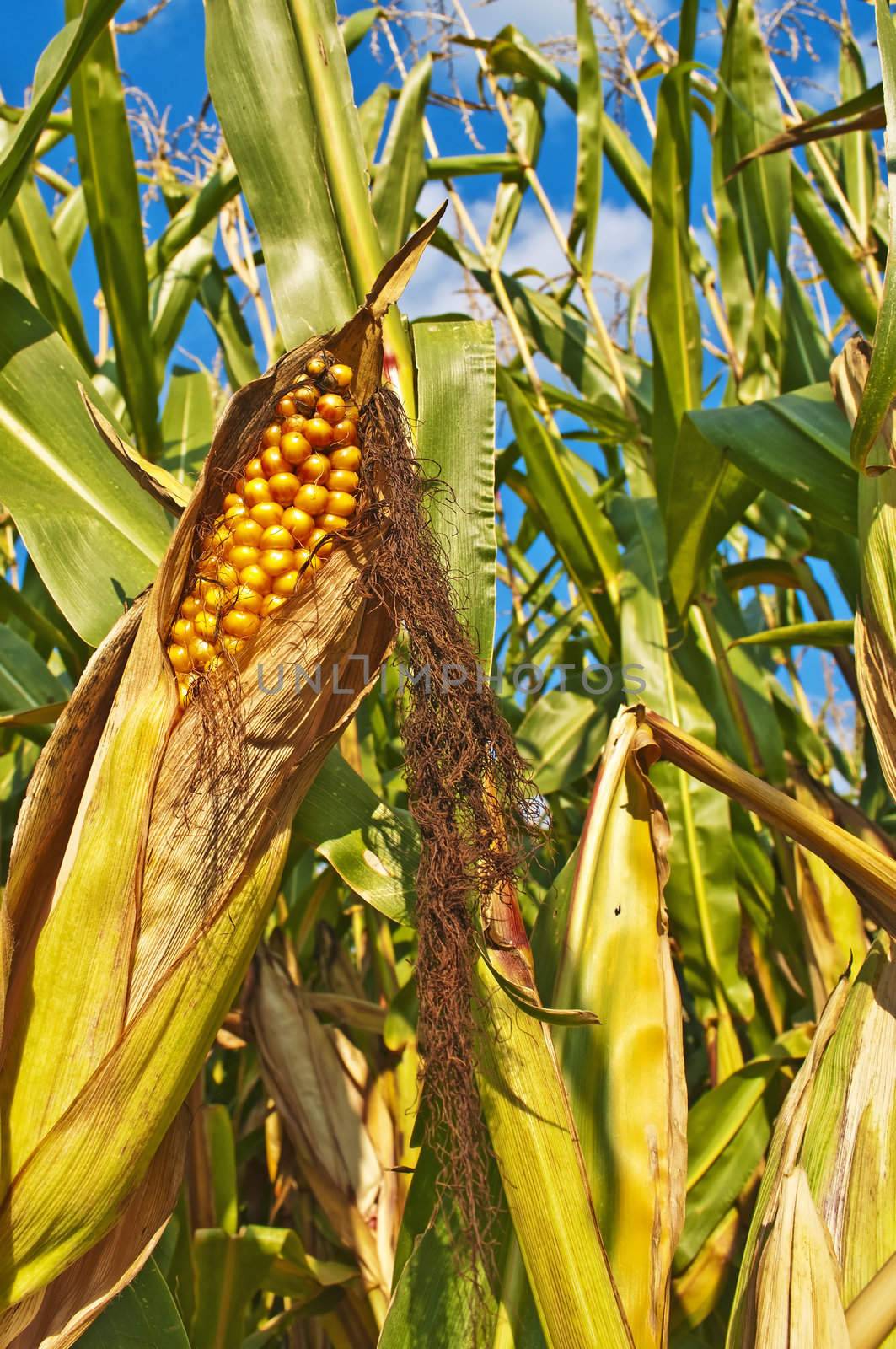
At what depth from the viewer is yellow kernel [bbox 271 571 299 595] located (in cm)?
101

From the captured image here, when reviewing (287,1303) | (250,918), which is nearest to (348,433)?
(250,918)

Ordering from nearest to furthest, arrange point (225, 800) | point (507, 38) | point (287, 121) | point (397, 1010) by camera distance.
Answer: point (225, 800) < point (287, 121) < point (397, 1010) < point (507, 38)

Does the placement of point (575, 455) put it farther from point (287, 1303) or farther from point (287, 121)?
point (287, 1303)

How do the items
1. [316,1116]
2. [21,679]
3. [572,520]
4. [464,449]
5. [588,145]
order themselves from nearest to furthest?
[464,449] < [21,679] < [316,1116] < [572,520] < [588,145]

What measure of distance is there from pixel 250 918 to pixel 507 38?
2.43 m

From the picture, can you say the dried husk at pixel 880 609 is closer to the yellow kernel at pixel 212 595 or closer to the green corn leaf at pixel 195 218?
the yellow kernel at pixel 212 595

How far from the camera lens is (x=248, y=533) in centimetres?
101

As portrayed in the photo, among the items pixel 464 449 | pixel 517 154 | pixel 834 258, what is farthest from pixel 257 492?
pixel 517 154

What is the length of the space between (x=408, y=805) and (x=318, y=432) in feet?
1.43

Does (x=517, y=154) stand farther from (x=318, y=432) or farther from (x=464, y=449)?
(x=318, y=432)

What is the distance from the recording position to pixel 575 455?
296cm

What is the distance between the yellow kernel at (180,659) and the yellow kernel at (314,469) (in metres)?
0.21

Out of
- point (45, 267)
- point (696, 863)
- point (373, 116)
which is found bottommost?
point (696, 863)

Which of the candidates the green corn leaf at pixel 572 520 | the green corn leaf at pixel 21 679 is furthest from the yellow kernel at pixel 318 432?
the green corn leaf at pixel 572 520
